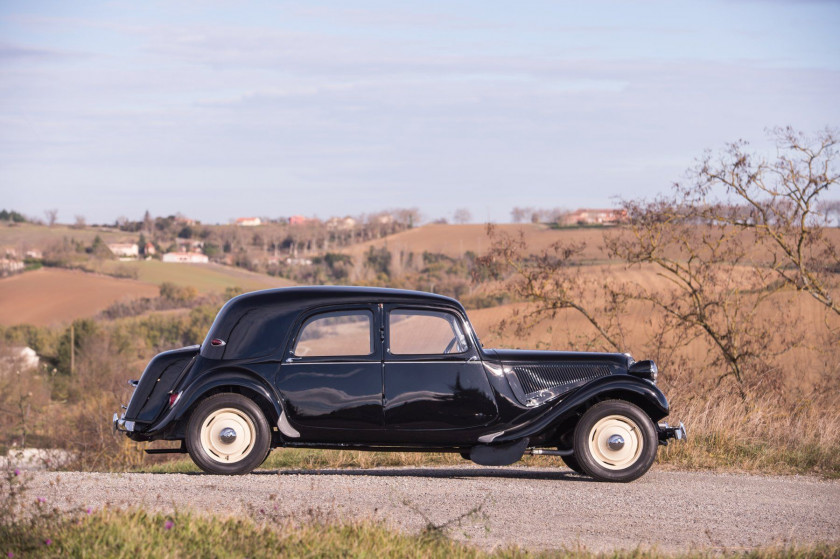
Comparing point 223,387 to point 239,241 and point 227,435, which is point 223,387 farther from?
point 239,241

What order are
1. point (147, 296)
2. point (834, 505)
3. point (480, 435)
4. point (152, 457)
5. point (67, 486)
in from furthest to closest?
1. point (147, 296)
2. point (152, 457)
3. point (480, 435)
4. point (834, 505)
5. point (67, 486)

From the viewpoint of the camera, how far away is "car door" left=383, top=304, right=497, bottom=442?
867 cm

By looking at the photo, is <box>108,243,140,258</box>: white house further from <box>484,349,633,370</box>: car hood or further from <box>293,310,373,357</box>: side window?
<box>484,349,633,370</box>: car hood

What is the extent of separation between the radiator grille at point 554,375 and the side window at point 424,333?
0.62m

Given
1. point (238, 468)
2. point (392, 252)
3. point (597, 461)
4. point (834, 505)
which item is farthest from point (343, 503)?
point (392, 252)

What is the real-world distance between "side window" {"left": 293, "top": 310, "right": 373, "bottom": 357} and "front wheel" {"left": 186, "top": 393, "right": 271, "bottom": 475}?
27.7 inches

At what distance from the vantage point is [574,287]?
19.1m

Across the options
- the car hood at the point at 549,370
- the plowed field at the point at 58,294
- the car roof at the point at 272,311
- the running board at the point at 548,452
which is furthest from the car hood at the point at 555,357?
the plowed field at the point at 58,294

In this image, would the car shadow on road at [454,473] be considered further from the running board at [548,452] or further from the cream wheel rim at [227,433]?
the cream wheel rim at [227,433]

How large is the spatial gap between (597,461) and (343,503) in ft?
9.16

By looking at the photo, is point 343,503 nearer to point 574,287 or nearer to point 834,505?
point 834,505

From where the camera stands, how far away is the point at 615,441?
8.88 metres

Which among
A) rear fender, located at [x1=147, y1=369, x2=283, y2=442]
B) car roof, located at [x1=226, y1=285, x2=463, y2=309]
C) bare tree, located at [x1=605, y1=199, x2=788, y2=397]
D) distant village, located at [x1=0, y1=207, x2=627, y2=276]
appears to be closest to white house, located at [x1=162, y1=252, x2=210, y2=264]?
distant village, located at [x1=0, y1=207, x2=627, y2=276]

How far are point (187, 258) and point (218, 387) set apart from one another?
102m
